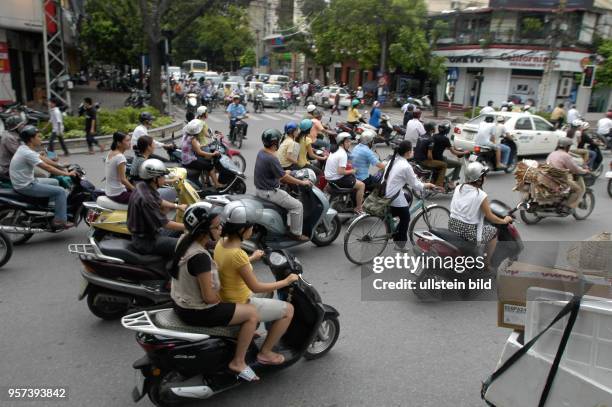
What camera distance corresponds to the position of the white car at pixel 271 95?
29.9 m

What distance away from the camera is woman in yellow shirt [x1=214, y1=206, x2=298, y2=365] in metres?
3.48

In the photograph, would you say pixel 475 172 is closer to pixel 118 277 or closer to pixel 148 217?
pixel 148 217

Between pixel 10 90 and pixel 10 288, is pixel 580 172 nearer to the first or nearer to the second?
pixel 10 288

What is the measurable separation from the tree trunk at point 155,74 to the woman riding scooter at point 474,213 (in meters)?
16.8

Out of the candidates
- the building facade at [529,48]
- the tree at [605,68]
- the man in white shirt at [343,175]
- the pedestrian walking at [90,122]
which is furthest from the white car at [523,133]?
the tree at [605,68]

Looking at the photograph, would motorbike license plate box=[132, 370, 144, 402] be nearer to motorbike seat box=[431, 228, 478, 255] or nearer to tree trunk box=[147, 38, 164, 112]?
motorbike seat box=[431, 228, 478, 255]

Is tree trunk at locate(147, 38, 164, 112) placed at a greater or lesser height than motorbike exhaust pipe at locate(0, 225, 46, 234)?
greater

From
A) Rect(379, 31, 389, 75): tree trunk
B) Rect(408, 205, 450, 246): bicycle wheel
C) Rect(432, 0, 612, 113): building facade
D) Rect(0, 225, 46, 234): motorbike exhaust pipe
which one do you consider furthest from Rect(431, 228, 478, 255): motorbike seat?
Rect(379, 31, 389, 75): tree trunk

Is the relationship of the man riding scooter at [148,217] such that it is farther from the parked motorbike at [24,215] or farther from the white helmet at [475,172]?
the white helmet at [475,172]

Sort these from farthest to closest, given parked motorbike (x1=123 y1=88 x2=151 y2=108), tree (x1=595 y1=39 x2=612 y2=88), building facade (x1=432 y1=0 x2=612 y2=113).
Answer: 1. building facade (x1=432 y1=0 x2=612 y2=113)
2. tree (x1=595 y1=39 x2=612 y2=88)
3. parked motorbike (x1=123 y1=88 x2=151 y2=108)

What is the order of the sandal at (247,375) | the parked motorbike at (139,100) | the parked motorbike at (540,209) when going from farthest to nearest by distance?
the parked motorbike at (139,100), the parked motorbike at (540,209), the sandal at (247,375)

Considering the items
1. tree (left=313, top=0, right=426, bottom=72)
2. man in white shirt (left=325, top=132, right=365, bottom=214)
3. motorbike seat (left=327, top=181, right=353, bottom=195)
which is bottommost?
motorbike seat (left=327, top=181, right=353, bottom=195)

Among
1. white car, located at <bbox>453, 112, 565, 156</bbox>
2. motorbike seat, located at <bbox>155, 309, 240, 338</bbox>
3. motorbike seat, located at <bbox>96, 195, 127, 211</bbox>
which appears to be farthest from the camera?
white car, located at <bbox>453, 112, 565, 156</bbox>

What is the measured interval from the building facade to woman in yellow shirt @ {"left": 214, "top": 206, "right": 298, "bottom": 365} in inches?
1091
